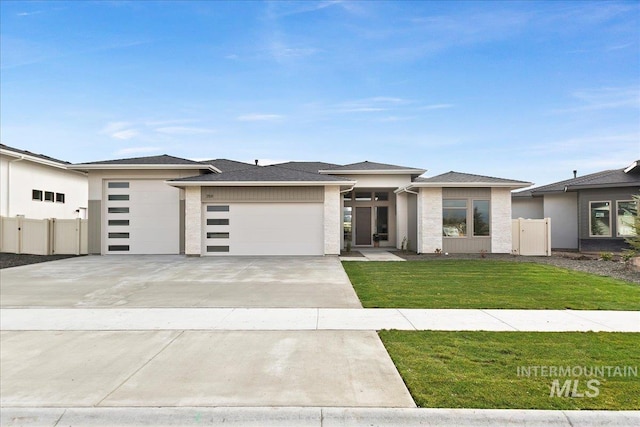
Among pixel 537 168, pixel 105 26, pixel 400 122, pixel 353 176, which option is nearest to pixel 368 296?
pixel 353 176

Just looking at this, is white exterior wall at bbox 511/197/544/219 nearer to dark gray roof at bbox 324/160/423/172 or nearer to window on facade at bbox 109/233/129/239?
dark gray roof at bbox 324/160/423/172

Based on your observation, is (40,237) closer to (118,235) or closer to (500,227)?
(118,235)

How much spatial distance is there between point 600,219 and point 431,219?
8.50m

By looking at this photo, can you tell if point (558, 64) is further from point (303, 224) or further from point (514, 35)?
point (303, 224)

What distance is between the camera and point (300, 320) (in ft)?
21.6

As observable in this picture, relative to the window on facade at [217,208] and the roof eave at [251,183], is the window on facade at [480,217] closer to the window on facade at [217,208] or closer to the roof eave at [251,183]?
the roof eave at [251,183]

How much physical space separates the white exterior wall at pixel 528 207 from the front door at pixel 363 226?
893 centimetres

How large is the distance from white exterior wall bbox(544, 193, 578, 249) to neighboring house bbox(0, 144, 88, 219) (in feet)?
83.3

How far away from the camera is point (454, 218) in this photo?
18.1m

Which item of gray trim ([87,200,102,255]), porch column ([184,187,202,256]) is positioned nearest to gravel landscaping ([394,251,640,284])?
porch column ([184,187,202,256])

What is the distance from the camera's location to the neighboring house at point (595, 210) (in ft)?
58.7

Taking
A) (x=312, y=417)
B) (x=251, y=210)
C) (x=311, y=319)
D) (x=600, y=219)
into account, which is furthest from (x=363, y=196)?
(x=312, y=417)

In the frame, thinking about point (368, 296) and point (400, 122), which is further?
point (400, 122)

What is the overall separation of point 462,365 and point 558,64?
18583 millimetres
